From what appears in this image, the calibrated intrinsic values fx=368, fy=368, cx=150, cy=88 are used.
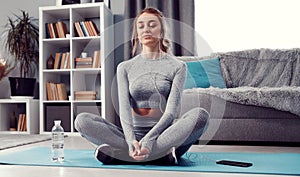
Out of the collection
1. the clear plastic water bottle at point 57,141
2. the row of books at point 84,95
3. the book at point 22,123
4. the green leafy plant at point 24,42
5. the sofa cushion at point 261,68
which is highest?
the green leafy plant at point 24,42

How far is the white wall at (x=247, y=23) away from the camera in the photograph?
11.2ft

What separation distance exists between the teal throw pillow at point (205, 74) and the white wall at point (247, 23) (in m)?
0.53

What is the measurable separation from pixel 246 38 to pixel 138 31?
7.47 feet

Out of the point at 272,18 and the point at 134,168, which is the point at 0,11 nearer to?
the point at 272,18

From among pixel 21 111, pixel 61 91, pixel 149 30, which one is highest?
pixel 149 30

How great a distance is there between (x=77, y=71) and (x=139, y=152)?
2.36 m

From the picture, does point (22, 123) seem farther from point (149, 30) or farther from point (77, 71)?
point (149, 30)

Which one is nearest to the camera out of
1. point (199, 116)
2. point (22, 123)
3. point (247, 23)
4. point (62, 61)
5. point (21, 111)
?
point (199, 116)

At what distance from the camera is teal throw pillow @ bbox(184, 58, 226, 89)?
2.94m

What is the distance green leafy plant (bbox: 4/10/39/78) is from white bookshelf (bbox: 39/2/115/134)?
0.21 metres

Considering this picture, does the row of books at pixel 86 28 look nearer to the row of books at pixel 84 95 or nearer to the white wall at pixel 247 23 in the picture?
the row of books at pixel 84 95

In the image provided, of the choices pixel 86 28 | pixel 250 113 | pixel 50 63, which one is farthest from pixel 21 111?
pixel 250 113

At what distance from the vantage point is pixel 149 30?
4.88ft

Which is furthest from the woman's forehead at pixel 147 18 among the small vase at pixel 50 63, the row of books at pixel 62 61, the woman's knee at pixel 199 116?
the small vase at pixel 50 63
